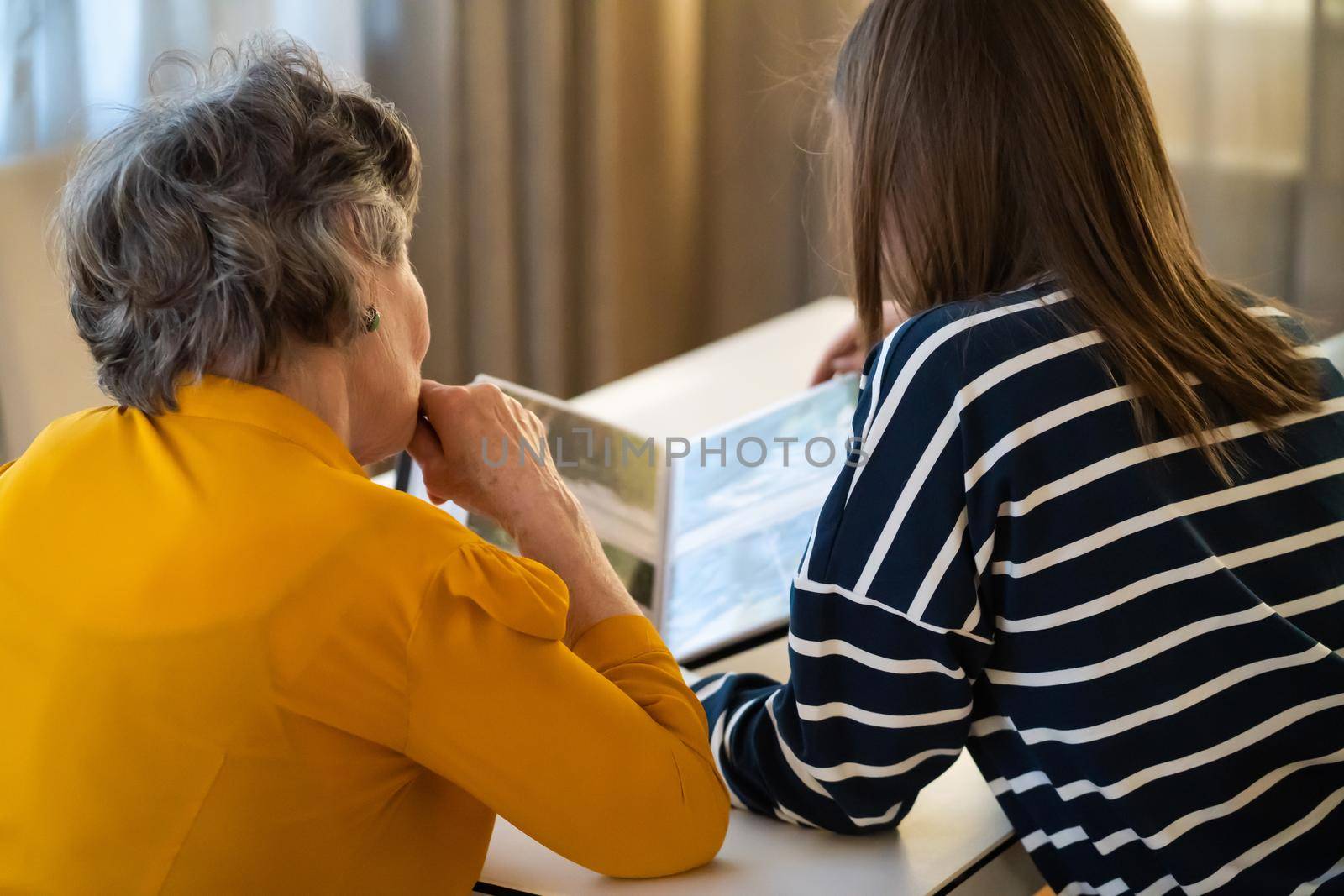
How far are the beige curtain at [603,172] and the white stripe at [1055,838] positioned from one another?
1.60 metres

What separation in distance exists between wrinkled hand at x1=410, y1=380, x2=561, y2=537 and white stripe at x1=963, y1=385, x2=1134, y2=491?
1.05 feet

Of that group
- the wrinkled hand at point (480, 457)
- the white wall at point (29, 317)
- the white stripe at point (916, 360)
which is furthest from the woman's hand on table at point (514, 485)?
the white wall at point (29, 317)

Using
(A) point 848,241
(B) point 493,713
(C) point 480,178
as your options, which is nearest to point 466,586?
(B) point 493,713

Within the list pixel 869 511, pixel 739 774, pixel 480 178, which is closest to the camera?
pixel 869 511

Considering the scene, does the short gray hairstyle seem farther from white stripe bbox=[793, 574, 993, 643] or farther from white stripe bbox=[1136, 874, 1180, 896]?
white stripe bbox=[1136, 874, 1180, 896]

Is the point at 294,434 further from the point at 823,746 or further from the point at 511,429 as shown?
the point at 823,746

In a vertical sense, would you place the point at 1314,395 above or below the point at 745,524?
above

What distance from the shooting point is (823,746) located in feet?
2.81

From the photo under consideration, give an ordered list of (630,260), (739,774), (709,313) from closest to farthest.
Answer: (739,774), (630,260), (709,313)

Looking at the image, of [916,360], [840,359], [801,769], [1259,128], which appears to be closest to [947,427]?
[916,360]

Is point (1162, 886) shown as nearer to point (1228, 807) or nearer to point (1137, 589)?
point (1228, 807)

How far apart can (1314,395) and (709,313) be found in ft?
7.43

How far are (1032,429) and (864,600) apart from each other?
16cm

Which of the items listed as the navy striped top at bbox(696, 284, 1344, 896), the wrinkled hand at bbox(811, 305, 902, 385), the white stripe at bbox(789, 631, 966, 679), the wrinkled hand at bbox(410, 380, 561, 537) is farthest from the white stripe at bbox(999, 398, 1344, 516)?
the wrinkled hand at bbox(811, 305, 902, 385)
